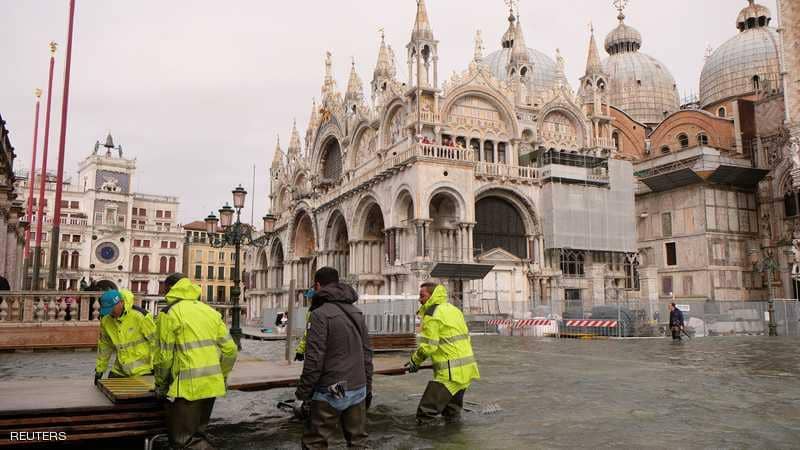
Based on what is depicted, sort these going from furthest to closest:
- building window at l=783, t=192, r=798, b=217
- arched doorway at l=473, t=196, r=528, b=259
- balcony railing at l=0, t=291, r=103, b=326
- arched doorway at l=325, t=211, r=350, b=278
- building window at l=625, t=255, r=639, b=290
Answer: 1. arched doorway at l=325, t=211, r=350, b=278
2. building window at l=783, t=192, r=798, b=217
3. building window at l=625, t=255, r=639, b=290
4. arched doorway at l=473, t=196, r=528, b=259
5. balcony railing at l=0, t=291, r=103, b=326

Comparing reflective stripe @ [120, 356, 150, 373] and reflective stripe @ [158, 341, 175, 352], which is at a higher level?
reflective stripe @ [158, 341, 175, 352]

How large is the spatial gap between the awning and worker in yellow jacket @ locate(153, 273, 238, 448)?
25.5 meters

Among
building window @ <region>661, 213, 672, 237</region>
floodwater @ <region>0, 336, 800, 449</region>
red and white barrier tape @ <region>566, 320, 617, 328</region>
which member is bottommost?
floodwater @ <region>0, 336, 800, 449</region>

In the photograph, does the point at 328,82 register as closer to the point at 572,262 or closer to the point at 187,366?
the point at 572,262

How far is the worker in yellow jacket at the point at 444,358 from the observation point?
728 cm

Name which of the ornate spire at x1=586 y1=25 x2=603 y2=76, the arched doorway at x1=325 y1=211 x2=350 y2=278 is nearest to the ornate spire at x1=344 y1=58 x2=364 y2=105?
the arched doorway at x1=325 y1=211 x2=350 y2=278

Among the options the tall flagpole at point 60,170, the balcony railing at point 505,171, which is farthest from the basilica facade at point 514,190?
the tall flagpole at point 60,170

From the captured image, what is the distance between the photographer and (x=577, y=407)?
855cm

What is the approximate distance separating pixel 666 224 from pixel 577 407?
36117 millimetres

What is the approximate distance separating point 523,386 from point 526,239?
84.9 ft

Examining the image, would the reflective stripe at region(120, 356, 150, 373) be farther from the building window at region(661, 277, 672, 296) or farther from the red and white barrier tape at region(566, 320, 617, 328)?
the building window at region(661, 277, 672, 296)

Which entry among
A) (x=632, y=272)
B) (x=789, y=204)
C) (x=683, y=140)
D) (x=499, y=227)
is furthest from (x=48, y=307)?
(x=683, y=140)

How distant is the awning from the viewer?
1225 inches

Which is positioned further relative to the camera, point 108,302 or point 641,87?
point 641,87
